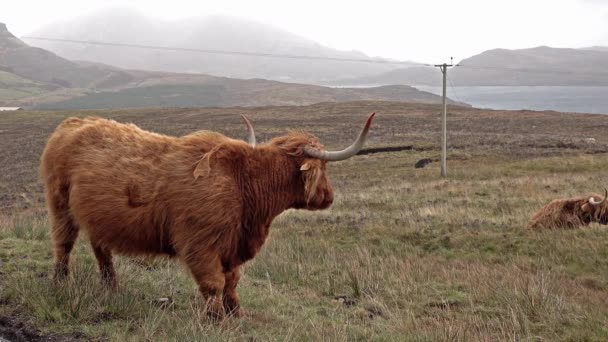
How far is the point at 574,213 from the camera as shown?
37.4 feet

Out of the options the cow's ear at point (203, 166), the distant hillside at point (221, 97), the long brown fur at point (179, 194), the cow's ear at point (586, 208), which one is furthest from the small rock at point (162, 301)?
the distant hillside at point (221, 97)

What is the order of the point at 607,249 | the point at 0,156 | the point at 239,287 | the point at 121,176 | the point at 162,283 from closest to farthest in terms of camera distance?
the point at 121,176 → the point at 162,283 → the point at 239,287 → the point at 607,249 → the point at 0,156

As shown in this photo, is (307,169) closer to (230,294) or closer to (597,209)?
(230,294)

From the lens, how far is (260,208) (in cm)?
518

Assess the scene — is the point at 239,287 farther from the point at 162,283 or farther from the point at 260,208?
the point at 260,208

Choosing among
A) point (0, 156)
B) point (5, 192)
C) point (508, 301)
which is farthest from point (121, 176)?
point (0, 156)

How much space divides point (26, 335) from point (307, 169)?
259 cm

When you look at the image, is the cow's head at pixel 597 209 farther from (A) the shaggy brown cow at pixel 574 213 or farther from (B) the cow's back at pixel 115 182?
(B) the cow's back at pixel 115 182

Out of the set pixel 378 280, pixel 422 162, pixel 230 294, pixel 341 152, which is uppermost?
pixel 341 152

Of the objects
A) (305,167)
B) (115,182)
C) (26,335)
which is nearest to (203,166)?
(115,182)

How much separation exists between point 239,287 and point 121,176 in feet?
6.70

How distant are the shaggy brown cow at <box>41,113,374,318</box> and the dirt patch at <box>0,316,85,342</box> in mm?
1031

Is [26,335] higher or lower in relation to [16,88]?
higher

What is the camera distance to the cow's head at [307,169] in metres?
5.32
